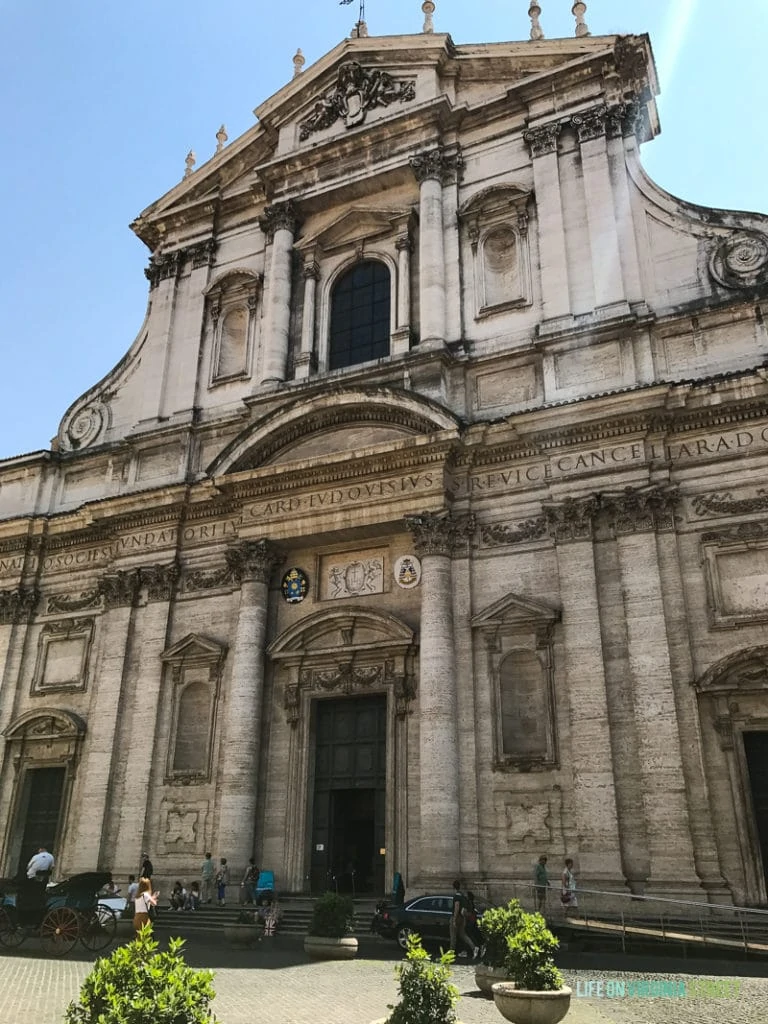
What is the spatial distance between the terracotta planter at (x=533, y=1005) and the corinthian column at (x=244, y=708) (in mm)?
11055

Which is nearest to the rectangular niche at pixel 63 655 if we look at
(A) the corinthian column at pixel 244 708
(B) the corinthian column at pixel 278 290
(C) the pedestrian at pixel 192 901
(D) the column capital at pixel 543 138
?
(A) the corinthian column at pixel 244 708

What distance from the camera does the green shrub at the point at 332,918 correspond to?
12.4m

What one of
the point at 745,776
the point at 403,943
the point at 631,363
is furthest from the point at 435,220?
the point at 403,943

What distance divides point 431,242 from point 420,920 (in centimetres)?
1488

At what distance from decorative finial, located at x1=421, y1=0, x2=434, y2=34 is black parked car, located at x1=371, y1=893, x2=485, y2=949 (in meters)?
21.4

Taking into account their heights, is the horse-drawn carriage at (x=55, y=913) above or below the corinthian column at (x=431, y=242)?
below

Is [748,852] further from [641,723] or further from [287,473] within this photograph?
[287,473]

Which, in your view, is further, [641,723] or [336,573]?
[336,573]

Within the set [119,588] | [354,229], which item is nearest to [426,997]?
[119,588]

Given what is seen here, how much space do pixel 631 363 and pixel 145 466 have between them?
41.0ft

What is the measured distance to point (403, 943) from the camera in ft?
42.4

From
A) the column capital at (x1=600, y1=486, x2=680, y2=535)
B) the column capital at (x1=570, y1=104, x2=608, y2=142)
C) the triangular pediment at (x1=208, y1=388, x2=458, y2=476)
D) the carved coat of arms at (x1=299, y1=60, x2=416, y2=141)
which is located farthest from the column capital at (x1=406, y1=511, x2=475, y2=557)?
the carved coat of arms at (x1=299, y1=60, x2=416, y2=141)

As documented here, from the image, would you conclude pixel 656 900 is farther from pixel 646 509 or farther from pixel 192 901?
pixel 192 901

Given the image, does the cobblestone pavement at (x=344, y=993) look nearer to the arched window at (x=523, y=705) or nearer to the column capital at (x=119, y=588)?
the arched window at (x=523, y=705)
